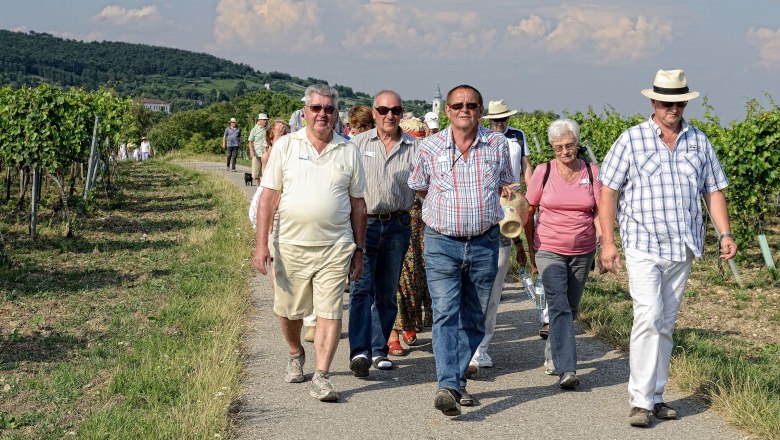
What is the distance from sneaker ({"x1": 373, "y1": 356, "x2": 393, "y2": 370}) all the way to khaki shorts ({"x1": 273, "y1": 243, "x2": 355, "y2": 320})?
78cm

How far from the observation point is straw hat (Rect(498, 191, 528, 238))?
20.8 ft

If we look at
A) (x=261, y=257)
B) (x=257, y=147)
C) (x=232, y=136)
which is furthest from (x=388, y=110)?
(x=232, y=136)

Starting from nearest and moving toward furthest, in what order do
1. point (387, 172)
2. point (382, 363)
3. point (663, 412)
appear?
point (663, 412) < point (387, 172) < point (382, 363)

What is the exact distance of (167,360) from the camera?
267 inches

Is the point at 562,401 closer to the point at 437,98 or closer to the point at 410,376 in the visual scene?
the point at 410,376

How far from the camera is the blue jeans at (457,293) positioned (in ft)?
19.1

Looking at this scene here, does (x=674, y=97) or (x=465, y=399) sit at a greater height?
(x=674, y=97)

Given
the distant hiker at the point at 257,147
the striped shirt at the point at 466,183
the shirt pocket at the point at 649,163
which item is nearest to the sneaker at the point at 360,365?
the striped shirt at the point at 466,183

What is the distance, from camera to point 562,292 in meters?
6.39

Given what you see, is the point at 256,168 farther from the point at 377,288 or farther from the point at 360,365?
the point at 360,365

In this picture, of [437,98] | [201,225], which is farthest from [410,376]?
[437,98]

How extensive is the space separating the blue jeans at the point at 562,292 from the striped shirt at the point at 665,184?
2.83 ft

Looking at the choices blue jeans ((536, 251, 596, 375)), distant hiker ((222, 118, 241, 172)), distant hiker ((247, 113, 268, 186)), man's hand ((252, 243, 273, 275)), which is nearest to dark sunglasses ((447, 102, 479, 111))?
blue jeans ((536, 251, 596, 375))

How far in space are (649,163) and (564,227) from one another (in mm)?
1021
